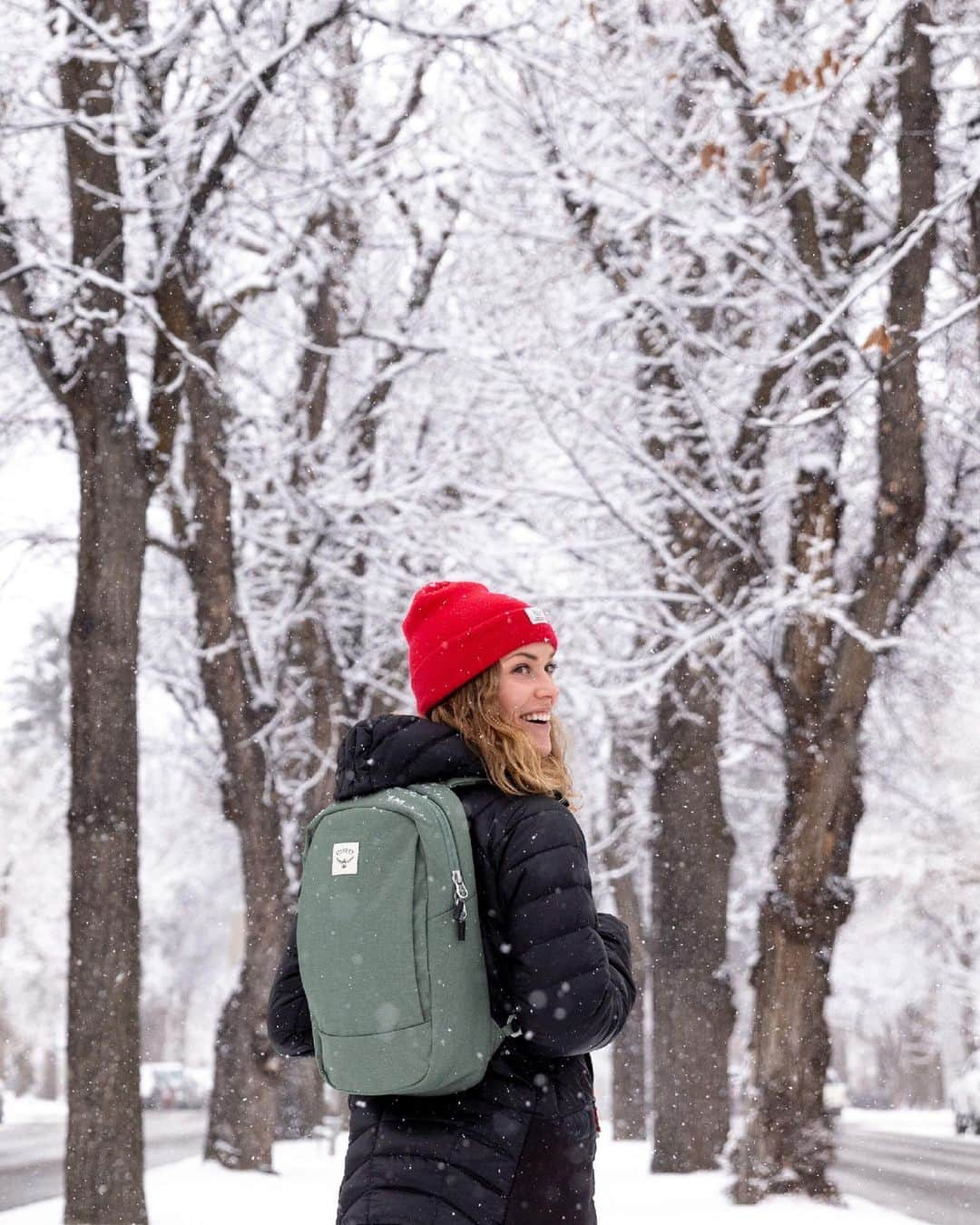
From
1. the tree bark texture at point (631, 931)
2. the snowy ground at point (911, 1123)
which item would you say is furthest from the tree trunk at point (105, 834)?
the snowy ground at point (911, 1123)

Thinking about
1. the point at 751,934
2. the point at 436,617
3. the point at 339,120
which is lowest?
the point at 751,934

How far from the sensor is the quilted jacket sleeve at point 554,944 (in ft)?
7.43

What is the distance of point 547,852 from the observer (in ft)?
7.59

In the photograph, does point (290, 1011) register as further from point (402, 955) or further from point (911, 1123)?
point (911, 1123)

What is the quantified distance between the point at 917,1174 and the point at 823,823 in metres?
12.7

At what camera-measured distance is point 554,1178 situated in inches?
91.4

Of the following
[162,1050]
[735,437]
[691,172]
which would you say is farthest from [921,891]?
[162,1050]

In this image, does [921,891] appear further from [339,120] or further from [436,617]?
[436,617]

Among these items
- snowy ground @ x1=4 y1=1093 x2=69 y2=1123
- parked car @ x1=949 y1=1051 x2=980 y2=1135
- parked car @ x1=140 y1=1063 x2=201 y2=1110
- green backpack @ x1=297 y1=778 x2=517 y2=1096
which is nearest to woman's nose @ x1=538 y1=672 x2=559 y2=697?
green backpack @ x1=297 y1=778 x2=517 y2=1096

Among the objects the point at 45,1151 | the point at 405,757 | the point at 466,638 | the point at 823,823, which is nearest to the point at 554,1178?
the point at 405,757

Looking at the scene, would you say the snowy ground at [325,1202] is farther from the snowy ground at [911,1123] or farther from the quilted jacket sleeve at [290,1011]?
the snowy ground at [911,1123]

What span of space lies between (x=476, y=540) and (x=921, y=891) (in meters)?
22.4

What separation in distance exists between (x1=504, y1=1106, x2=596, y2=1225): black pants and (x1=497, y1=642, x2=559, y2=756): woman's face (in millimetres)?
639

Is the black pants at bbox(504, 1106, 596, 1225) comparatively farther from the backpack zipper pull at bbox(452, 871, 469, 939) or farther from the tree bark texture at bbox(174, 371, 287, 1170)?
the tree bark texture at bbox(174, 371, 287, 1170)
